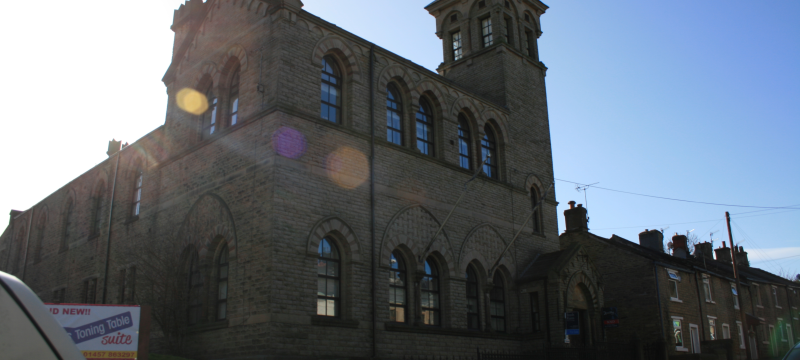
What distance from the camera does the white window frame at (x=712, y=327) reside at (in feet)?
115

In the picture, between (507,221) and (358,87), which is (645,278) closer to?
(507,221)

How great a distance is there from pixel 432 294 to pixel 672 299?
17.3 metres

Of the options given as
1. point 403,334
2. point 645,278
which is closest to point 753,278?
point 645,278

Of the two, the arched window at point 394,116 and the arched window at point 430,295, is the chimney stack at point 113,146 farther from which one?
the arched window at point 430,295

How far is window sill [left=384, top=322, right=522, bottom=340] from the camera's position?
1869cm

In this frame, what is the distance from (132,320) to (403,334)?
9.94m

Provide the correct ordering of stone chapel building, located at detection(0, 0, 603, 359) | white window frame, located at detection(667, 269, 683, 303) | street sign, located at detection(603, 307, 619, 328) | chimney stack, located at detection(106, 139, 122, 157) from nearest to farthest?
stone chapel building, located at detection(0, 0, 603, 359), street sign, located at detection(603, 307, 619, 328), chimney stack, located at detection(106, 139, 122, 157), white window frame, located at detection(667, 269, 683, 303)

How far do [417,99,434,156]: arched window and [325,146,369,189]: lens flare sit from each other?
3379mm

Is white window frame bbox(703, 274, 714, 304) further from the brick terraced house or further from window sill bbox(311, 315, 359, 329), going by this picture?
window sill bbox(311, 315, 359, 329)

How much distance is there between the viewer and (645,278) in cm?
3159

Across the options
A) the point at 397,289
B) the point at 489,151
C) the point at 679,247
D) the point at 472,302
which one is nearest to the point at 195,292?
the point at 397,289

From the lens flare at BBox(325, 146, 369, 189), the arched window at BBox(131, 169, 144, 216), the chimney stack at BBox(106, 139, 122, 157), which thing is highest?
the chimney stack at BBox(106, 139, 122, 157)

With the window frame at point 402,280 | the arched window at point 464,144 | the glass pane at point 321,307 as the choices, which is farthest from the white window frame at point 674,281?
the glass pane at point 321,307

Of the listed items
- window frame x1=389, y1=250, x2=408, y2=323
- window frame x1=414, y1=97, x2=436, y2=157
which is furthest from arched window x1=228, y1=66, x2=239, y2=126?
window frame x1=389, y1=250, x2=408, y2=323
